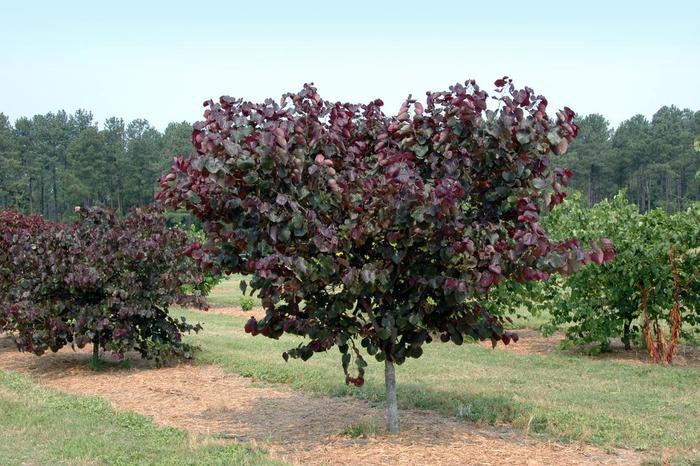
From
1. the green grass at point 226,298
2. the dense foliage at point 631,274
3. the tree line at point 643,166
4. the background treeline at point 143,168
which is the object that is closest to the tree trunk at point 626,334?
the dense foliage at point 631,274

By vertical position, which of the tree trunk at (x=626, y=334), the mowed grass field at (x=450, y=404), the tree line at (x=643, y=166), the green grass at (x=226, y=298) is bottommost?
the mowed grass field at (x=450, y=404)

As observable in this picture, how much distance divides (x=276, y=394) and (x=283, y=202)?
4011 millimetres

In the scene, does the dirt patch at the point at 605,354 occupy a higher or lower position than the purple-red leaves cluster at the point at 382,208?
lower

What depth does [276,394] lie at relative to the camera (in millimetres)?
9117

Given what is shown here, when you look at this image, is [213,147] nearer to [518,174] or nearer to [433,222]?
[433,222]

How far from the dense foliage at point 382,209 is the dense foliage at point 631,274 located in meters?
5.70

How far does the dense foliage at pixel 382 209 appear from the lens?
5.82 meters

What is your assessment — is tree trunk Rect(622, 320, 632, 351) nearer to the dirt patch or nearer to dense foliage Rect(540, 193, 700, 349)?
dense foliage Rect(540, 193, 700, 349)

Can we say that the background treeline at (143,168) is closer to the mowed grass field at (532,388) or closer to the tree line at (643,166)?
the tree line at (643,166)

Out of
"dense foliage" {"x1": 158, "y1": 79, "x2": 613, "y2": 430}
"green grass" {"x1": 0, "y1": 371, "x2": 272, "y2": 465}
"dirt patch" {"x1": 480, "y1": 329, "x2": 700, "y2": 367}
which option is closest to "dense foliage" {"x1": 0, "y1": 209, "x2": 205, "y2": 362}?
"green grass" {"x1": 0, "y1": 371, "x2": 272, "y2": 465}

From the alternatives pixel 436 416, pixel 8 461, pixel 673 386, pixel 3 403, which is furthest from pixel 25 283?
pixel 673 386

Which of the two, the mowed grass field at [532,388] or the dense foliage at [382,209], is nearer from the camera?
the dense foliage at [382,209]

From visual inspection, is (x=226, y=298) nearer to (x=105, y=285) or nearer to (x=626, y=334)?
(x=105, y=285)

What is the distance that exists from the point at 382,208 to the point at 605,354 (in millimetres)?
7812
